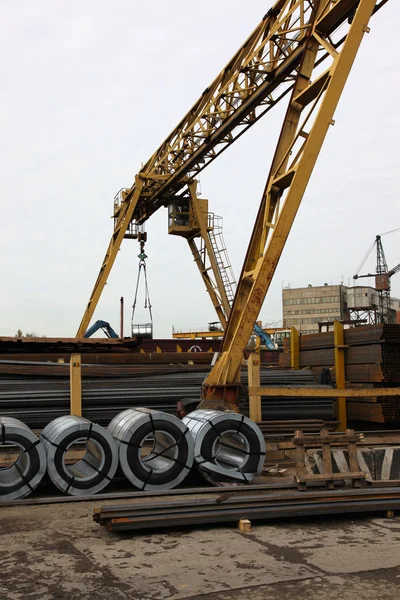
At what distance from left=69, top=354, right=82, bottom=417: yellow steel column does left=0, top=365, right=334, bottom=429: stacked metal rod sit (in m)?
0.23

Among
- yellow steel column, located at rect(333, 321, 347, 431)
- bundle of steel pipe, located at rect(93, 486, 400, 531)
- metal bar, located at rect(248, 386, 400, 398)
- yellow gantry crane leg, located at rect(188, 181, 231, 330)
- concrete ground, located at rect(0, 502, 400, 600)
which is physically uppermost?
yellow gantry crane leg, located at rect(188, 181, 231, 330)

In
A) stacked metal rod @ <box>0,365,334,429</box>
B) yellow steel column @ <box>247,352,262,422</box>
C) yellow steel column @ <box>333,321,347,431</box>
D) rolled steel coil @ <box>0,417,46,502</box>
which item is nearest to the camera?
rolled steel coil @ <box>0,417,46,502</box>

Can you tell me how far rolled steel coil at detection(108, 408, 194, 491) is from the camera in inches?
291

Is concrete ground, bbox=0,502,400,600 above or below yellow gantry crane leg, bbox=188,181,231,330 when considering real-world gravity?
below

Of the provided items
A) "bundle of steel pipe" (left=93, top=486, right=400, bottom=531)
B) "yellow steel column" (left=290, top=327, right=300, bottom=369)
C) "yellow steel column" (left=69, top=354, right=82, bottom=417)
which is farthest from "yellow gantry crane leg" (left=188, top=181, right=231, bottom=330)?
"bundle of steel pipe" (left=93, top=486, right=400, bottom=531)

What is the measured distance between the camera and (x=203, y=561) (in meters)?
4.64

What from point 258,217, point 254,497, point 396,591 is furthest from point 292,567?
point 258,217

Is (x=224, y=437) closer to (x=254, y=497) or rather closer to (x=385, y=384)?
(x=254, y=497)

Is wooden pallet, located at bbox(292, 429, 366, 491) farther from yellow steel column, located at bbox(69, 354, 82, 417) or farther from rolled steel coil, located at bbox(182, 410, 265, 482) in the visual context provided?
yellow steel column, located at bbox(69, 354, 82, 417)

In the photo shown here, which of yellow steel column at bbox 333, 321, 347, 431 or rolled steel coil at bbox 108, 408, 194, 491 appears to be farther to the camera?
yellow steel column at bbox 333, 321, 347, 431

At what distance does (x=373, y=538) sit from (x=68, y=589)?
2703 millimetres

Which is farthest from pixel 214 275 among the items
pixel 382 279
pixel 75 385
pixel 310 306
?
pixel 310 306

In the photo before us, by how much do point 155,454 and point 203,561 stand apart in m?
3.31

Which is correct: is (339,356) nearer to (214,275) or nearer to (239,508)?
(239,508)
